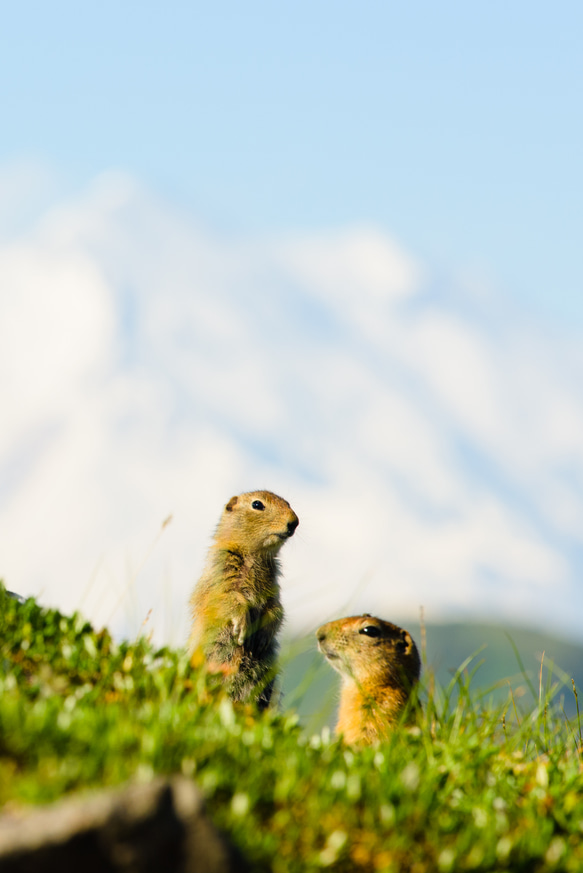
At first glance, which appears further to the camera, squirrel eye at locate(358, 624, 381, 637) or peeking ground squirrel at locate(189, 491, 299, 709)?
peeking ground squirrel at locate(189, 491, 299, 709)

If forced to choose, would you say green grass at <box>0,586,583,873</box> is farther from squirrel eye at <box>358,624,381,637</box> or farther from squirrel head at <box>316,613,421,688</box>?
squirrel eye at <box>358,624,381,637</box>

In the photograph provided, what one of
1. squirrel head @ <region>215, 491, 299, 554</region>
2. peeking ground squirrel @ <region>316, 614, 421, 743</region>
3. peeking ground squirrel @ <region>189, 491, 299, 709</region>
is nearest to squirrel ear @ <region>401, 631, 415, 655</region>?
peeking ground squirrel @ <region>316, 614, 421, 743</region>

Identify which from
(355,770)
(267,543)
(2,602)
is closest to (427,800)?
(355,770)

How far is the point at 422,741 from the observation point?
849cm

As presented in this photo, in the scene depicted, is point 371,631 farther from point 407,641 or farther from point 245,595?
point 245,595

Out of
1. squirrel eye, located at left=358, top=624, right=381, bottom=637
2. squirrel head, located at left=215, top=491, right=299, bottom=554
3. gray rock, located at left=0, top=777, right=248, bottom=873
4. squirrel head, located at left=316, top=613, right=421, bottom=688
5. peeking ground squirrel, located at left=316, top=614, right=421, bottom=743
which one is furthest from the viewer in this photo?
squirrel head, located at left=215, top=491, right=299, bottom=554

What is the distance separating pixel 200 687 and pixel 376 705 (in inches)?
119

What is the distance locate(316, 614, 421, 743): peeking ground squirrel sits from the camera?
11188mm

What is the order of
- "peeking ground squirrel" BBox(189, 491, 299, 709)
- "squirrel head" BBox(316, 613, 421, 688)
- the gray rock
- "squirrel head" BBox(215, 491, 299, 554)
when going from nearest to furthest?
the gray rock
"squirrel head" BBox(316, 613, 421, 688)
"peeking ground squirrel" BBox(189, 491, 299, 709)
"squirrel head" BBox(215, 491, 299, 554)

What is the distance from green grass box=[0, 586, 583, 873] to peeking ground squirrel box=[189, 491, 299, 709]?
3.27 m

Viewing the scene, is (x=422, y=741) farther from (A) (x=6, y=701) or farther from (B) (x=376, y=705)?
(A) (x=6, y=701)

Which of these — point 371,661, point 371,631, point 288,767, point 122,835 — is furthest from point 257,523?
point 122,835

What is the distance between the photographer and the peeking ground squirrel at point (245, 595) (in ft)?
40.5

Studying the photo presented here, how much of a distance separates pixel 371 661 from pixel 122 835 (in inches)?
272
